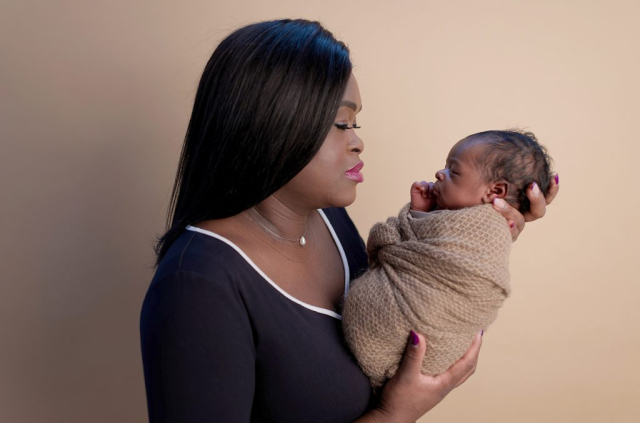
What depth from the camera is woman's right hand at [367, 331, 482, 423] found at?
133cm

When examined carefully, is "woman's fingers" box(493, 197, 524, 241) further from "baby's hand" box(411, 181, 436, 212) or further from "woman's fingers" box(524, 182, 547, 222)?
"baby's hand" box(411, 181, 436, 212)

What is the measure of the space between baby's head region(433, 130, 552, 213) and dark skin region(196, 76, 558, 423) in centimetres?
4

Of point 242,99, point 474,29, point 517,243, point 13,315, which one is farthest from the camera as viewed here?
point 517,243

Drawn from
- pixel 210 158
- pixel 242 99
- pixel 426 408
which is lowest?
pixel 426 408

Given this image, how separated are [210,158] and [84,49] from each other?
87 centimetres

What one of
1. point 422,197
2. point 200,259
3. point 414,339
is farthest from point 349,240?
point 200,259

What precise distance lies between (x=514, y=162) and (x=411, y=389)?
1.78 feet

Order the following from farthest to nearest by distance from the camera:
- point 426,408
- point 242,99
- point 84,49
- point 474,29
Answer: point 474,29
point 84,49
point 426,408
point 242,99

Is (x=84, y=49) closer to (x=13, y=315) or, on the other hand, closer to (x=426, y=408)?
(x=13, y=315)

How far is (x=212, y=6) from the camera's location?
2.02 metres

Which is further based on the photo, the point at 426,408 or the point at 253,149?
the point at 426,408

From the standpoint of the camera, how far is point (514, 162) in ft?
4.71

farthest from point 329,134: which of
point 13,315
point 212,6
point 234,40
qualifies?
point 13,315

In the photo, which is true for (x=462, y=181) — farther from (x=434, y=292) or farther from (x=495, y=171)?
(x=434, y=292)
